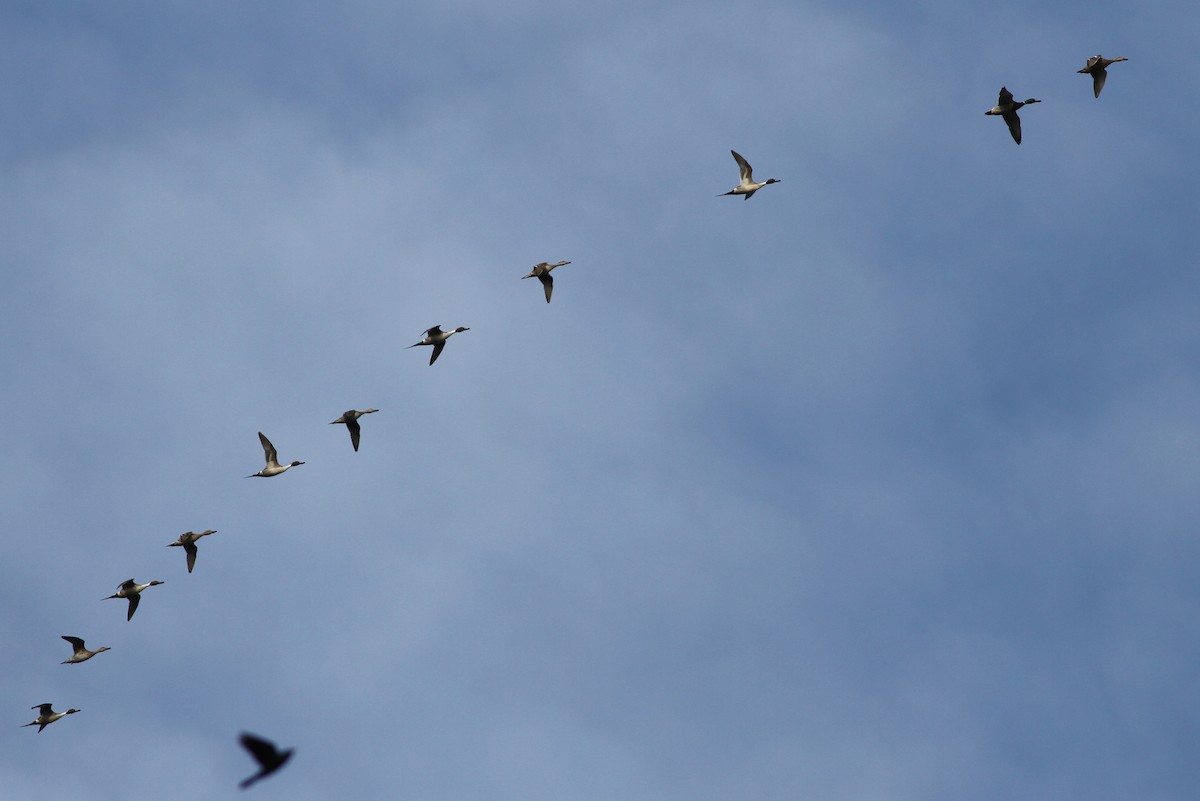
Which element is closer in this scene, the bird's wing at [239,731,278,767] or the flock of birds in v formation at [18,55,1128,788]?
the bird's wing at [239,731,278,767]

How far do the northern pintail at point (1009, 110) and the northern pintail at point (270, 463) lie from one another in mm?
41089

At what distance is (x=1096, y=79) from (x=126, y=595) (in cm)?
5590

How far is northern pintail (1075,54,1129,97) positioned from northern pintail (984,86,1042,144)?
2817mm

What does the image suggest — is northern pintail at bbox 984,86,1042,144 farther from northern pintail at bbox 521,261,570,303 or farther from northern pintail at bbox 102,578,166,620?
northern pintail at bbox 102,578,166,620

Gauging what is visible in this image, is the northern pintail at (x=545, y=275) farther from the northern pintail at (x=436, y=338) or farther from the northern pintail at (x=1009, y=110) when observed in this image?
the northern pintail at (x=1009, y=110)

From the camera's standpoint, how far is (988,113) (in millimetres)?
76438


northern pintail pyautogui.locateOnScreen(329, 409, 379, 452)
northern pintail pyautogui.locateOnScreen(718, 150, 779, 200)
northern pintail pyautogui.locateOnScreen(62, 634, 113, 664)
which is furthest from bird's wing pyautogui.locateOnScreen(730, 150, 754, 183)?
northern pintail pyautogui.locateOnScreen(62, 634, 113, 664)

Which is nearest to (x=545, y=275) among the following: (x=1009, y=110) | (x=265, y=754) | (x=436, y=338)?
(x=436, y=338)

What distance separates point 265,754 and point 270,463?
47.4m

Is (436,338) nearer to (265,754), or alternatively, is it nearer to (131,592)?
(131,592)

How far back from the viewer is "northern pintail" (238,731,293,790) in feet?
120

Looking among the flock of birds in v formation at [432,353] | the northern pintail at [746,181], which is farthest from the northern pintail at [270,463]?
the northern pintail at [746,181]

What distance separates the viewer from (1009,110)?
76625mm

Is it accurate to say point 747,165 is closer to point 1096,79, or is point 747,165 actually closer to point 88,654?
point 1096,79
